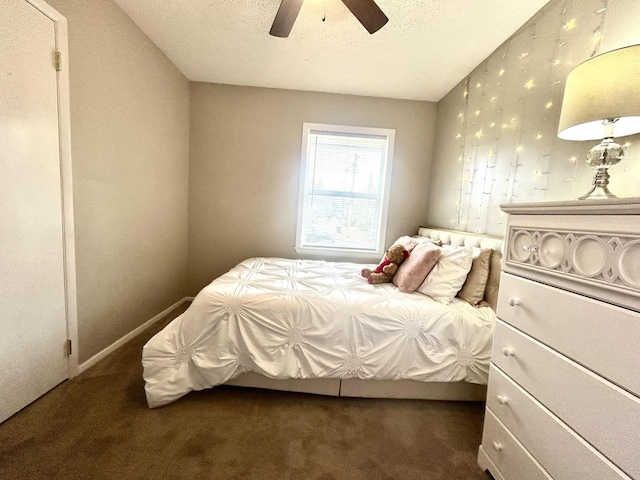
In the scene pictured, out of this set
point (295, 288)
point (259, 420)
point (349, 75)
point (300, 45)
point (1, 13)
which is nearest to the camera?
point (1, 13)

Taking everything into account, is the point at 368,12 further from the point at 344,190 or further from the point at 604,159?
the point at 344,190

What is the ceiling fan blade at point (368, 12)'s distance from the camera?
4.74 ft

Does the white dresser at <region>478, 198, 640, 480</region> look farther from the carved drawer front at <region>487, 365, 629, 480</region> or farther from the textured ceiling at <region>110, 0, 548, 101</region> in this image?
the textured ceiling at <region>110, 0, 548, 101</region>

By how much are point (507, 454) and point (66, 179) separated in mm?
2628

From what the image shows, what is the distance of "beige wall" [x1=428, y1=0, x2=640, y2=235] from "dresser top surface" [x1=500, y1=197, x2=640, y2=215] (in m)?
0.58

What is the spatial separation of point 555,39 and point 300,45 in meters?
1.73

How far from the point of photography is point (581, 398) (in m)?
0.75

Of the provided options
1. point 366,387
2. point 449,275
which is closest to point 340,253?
point 449,275

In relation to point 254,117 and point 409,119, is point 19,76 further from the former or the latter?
point 409,119

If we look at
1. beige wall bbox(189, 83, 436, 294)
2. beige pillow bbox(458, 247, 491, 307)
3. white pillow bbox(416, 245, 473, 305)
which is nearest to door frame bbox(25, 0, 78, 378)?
beige wall bbox(189, 83, 436, 294)

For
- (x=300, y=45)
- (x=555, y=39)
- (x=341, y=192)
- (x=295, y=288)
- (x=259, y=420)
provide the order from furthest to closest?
(x=341, y=192)
(x=300, y=45)
(x=295, y=288)
(x=555, y=39)
(x=259, y=420)

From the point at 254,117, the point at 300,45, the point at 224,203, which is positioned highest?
the point at 300,45

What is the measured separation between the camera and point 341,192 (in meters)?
3.15

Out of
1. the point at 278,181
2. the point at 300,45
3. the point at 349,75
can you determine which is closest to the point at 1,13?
the point at 300,45
